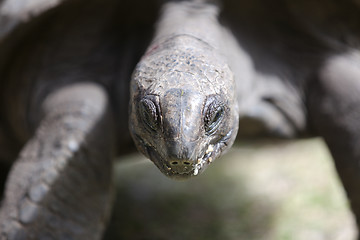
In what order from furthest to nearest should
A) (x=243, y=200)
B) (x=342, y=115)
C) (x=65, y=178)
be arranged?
1. (x=243, y=200)
2. (x=342, y=115)
3. (x=65, y=178)

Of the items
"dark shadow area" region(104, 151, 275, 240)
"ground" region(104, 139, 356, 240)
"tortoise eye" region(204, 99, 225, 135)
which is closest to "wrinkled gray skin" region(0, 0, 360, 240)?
"tortoise eye" region(204, 99, 225, 135)

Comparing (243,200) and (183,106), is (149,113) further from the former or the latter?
(243,200)

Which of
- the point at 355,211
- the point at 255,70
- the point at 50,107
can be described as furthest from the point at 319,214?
the point at 50,107

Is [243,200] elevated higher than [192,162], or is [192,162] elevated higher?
[192,162]

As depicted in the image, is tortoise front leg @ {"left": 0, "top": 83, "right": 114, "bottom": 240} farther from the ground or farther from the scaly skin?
the ground

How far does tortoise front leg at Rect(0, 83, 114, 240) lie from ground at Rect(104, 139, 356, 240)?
2.42ft

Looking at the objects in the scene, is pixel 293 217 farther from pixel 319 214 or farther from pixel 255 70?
pixel 255 70

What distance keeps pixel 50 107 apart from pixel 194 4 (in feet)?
2.94

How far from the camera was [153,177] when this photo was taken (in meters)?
3.96

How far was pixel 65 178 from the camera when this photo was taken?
2256 millimetres

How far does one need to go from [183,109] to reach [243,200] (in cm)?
205

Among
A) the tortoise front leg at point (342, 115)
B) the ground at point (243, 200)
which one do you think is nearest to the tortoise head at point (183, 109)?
the tortoise front leg at point (342, 115)

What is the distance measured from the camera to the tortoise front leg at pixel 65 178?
2.18 metres

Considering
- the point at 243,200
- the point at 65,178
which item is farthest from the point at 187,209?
the point at 65,178
